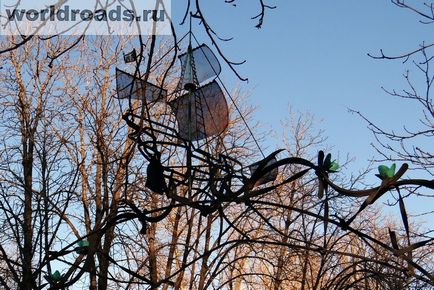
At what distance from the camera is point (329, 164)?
1.94ft

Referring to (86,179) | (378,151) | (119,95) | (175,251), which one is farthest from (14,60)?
(119,95)

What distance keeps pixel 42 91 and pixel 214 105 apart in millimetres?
6312

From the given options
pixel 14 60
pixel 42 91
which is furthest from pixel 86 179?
pixel 14 60

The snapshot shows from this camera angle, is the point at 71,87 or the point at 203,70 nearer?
the point at 203,70

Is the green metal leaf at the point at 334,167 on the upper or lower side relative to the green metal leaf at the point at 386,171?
upper

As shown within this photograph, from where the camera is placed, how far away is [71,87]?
6.99 metres

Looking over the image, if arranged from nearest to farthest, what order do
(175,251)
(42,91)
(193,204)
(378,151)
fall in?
(193,204) → (378,151) → (42,91) → (175,251)

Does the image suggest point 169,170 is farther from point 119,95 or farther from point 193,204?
point 119,95

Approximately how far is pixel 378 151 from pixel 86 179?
457cm

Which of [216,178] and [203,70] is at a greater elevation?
[203,70]

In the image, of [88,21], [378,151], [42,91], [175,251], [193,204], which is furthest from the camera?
[175,251]

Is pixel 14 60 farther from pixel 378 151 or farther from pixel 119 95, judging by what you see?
pixel 119 95

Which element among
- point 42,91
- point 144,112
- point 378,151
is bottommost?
point 144,112

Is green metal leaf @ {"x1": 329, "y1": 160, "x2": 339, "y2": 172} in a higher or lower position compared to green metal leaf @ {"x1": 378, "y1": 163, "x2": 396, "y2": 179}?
higher
